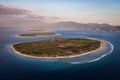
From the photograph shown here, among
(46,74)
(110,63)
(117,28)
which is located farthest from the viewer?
(117,28)

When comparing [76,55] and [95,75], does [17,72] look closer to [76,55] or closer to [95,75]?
[95,75]

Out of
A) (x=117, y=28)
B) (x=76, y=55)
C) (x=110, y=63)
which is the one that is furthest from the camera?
(x=117, y=28)

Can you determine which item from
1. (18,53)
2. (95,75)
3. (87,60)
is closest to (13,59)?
(18,53)

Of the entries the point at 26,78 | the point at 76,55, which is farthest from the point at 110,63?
the point at 26,78

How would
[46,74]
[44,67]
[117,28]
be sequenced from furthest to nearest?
A: [117,28], [44,67], [46,74]

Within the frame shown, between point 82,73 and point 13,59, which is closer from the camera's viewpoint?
point 82,73

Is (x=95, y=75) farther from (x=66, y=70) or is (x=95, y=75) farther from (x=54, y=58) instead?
(x=54, y=58)

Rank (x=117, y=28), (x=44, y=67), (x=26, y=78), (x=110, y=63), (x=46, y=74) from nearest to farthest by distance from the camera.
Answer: (x=26, y=78) → (x=46, y=74) → (x=44, y=67) → (x=110, y=63) → (x=117, y=28)

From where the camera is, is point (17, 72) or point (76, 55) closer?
point (17, 72)
